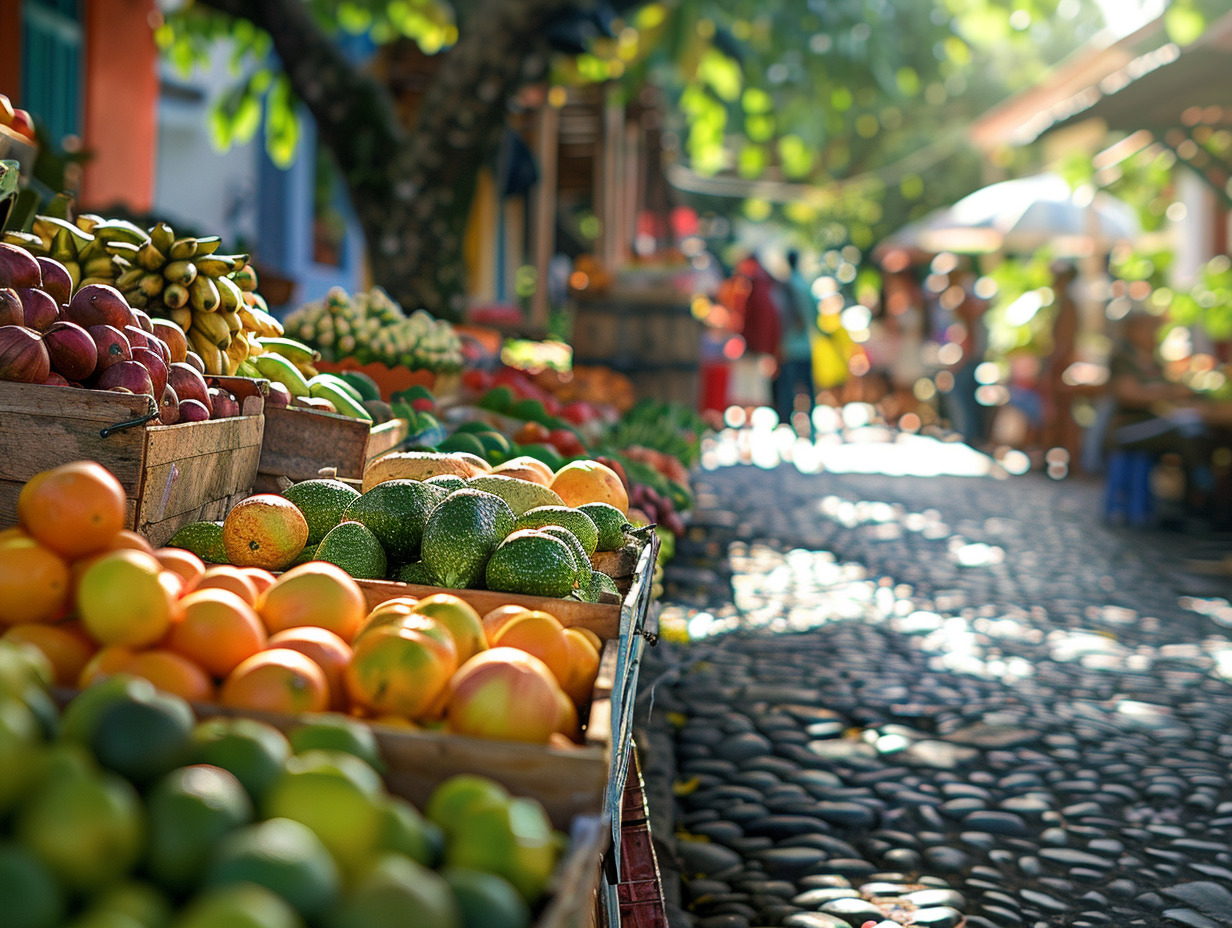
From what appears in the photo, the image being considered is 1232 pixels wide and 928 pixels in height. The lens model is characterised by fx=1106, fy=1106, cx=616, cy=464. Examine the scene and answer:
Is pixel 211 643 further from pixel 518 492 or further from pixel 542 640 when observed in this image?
pixel 518 492

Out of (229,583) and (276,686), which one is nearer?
(276,686)

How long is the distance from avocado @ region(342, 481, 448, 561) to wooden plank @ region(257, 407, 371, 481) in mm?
573

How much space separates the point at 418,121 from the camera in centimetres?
737

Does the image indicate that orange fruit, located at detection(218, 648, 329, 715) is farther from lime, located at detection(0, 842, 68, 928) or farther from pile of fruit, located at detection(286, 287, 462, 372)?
pile of fruit, located at detection(286, 287, 462, 372)

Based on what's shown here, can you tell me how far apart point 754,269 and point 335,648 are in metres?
12.1

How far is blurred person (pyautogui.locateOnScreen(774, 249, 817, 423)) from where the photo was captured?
12.9 meters

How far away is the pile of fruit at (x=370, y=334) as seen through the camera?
553cm

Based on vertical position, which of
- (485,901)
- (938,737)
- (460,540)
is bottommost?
(938,737)

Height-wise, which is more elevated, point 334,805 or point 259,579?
point 259,579

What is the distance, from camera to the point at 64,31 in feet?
26.1

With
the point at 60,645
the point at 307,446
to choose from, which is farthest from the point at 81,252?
the point at 60,645

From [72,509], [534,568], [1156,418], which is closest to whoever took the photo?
[72,509]

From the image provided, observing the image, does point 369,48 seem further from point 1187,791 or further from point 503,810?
point 503,810

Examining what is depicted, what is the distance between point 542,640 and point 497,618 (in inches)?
6.9
